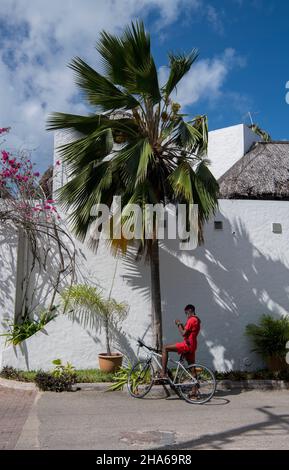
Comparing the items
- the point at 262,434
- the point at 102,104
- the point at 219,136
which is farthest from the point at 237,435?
the point at 219,136

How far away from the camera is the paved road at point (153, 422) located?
224 inches

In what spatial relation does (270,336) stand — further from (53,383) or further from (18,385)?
(18,385)

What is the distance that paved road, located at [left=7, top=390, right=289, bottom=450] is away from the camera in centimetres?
570

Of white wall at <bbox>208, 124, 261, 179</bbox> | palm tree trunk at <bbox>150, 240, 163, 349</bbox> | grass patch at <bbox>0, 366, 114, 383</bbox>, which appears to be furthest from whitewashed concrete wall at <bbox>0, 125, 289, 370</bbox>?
white wall at <bbox>208, 124, 261, 179</bbox>

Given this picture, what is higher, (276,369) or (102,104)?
(102,104)

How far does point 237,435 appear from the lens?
605 centimetres

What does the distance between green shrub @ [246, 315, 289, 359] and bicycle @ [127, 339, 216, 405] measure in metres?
2.17

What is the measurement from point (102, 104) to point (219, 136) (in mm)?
10508

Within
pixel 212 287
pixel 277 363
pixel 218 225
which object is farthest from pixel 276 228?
pixel 277 363

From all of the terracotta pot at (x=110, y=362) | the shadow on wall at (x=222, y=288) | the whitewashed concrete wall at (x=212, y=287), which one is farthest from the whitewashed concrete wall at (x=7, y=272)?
the shadow on wall at (x=222, y=288)

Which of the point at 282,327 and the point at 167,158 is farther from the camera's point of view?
the point at 282,327

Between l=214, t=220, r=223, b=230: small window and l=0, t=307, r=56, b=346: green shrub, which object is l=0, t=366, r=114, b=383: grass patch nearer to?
l=0, t=307, r=56, b=346: green shrub
